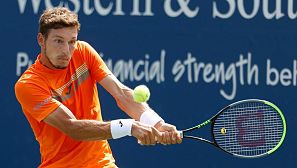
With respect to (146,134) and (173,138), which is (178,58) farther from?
(146,134)

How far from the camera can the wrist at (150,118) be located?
4560 millimetres

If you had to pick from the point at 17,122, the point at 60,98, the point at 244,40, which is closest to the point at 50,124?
the point at 60,98

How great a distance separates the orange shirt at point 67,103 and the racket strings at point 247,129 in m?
0.95

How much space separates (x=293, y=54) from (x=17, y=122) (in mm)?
2382

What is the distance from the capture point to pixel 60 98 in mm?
4559

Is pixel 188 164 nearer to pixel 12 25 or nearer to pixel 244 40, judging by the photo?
pixel 244 40

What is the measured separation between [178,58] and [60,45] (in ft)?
7.68

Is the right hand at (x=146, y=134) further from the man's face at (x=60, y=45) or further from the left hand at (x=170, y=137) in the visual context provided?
the man's face at (x=60, y=45)

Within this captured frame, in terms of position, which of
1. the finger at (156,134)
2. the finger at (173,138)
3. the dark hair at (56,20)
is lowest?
the finger at (173,138)

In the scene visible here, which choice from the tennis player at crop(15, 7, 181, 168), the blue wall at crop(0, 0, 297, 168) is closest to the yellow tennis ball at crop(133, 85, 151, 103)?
the tennis player at crop(15, 7, 181, 168)

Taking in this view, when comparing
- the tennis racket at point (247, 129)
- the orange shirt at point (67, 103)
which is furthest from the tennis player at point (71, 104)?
the tennis racket at point (247, 129)

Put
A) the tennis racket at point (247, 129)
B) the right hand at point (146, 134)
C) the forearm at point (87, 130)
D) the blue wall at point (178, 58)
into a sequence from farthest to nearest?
the blue wall at point (178, 58) → the tennis racket at point (247, 129) → the forearm at point (87, 130) → the right hand at point (146, 134)

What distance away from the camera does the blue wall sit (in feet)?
21.4

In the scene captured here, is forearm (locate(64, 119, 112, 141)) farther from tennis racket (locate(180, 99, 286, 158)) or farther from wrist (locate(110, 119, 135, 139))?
tennis racket (locate(180, 99, 286, 158))
